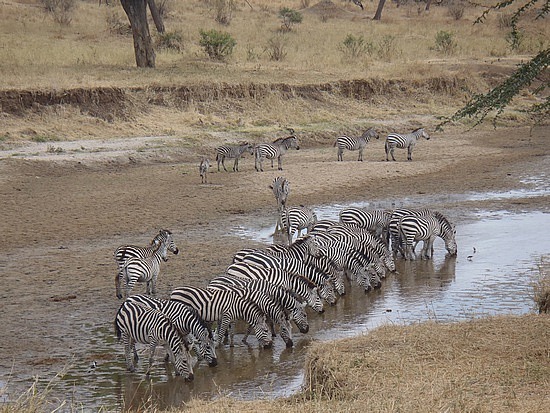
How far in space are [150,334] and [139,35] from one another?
22.5 m

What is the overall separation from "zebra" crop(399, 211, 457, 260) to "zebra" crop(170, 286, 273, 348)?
476cm

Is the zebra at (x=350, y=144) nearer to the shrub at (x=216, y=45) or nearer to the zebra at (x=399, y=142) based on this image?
the zebra at (x=399, y=142)

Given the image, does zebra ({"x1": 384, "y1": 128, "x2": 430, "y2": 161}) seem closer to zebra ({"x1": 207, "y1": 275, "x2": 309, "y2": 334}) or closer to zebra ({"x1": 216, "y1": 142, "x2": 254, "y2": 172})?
zebra ({"x1": 216, "y1": 142, "x2": 254, "y2": 172})

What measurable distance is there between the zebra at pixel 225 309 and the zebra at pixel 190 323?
0.33m

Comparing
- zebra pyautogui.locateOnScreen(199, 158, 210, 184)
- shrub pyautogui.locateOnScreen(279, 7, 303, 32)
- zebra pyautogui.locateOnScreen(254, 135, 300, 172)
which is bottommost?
zebra pyautogui.locateOnScreen(199, 158, 210, 184)

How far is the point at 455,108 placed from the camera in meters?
32.3

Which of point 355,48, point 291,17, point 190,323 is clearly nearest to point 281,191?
point 190,323

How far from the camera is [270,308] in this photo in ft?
37.1

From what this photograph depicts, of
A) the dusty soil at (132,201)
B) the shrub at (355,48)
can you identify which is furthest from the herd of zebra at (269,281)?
the shrub at (355,48)

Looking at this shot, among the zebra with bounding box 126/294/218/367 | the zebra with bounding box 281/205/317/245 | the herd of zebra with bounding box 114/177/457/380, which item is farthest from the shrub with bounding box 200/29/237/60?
the zebra with bounding box 126/294/218/367

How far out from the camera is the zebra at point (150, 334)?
1007 cm

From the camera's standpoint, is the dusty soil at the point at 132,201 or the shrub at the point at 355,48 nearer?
the dusty soil at the point at 132,201

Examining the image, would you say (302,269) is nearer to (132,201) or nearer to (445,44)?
(132,201)

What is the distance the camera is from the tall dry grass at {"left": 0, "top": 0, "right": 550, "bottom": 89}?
29484mm
